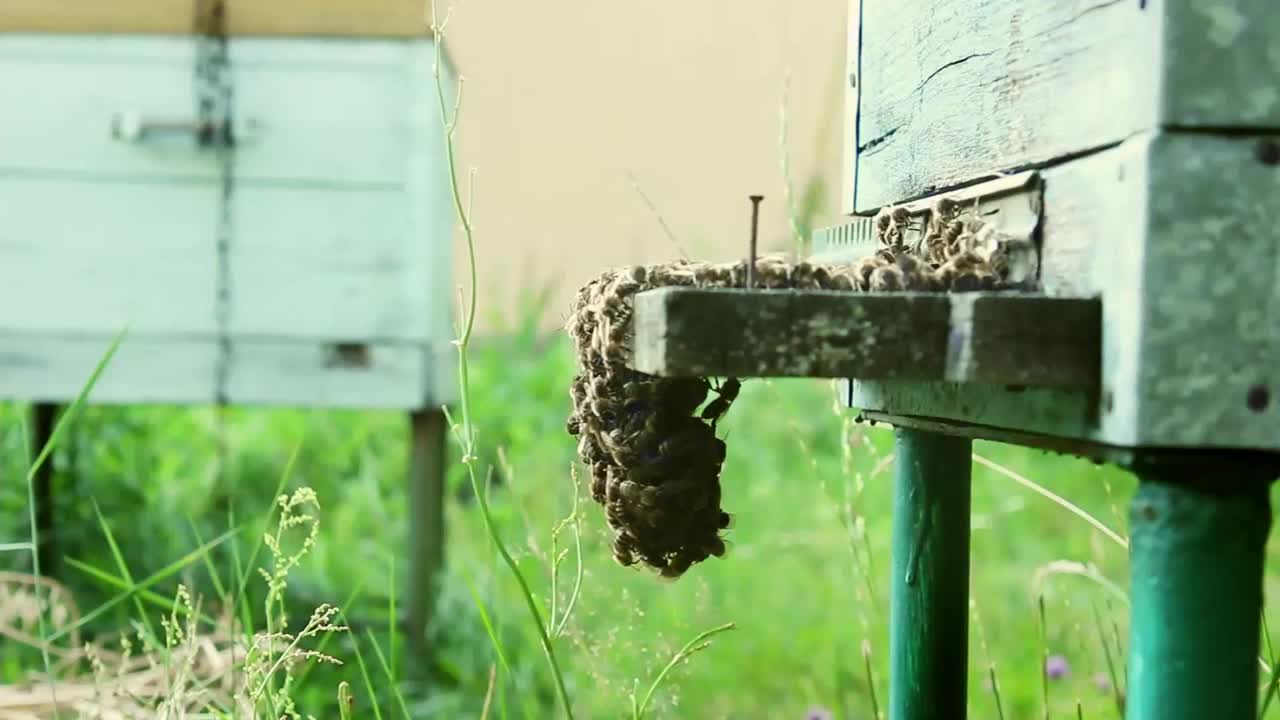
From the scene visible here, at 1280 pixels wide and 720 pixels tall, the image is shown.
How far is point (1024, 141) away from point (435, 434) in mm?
2053

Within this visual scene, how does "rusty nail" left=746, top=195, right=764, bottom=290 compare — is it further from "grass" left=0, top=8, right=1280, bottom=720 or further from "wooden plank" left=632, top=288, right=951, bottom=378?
"grass" left=0, top=8, right=1280, bottom=720

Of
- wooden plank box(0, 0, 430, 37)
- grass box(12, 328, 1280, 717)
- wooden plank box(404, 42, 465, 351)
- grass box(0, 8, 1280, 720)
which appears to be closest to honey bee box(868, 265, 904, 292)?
grass box(0, 8, 1280, 720)

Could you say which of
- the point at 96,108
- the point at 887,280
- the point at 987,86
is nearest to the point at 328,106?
the point at 96,108

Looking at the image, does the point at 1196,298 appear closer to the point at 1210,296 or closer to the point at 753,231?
the point at 1210,296

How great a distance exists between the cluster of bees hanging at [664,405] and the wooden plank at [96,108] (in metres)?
1.70

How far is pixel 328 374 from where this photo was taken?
2.54 meters

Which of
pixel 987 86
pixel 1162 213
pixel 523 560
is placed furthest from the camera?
pixel 523 560

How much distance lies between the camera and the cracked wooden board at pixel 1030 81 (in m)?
0.74

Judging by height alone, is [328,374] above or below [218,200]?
below

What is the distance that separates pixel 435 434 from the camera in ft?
9.23

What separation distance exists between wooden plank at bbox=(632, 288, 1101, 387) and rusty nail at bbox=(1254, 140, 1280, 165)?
5.8 inches

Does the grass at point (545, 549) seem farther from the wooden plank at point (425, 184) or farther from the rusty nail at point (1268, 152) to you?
the rusty nail at point (1268, 152)

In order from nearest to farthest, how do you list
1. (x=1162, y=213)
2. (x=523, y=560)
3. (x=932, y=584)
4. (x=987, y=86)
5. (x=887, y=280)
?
(x=1162, y=213)
(x=887, y=280)
(x=987, y=86)
(x=932, y=584)
(x=523, y=560)

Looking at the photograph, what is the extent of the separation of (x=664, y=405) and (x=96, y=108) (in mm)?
1920
